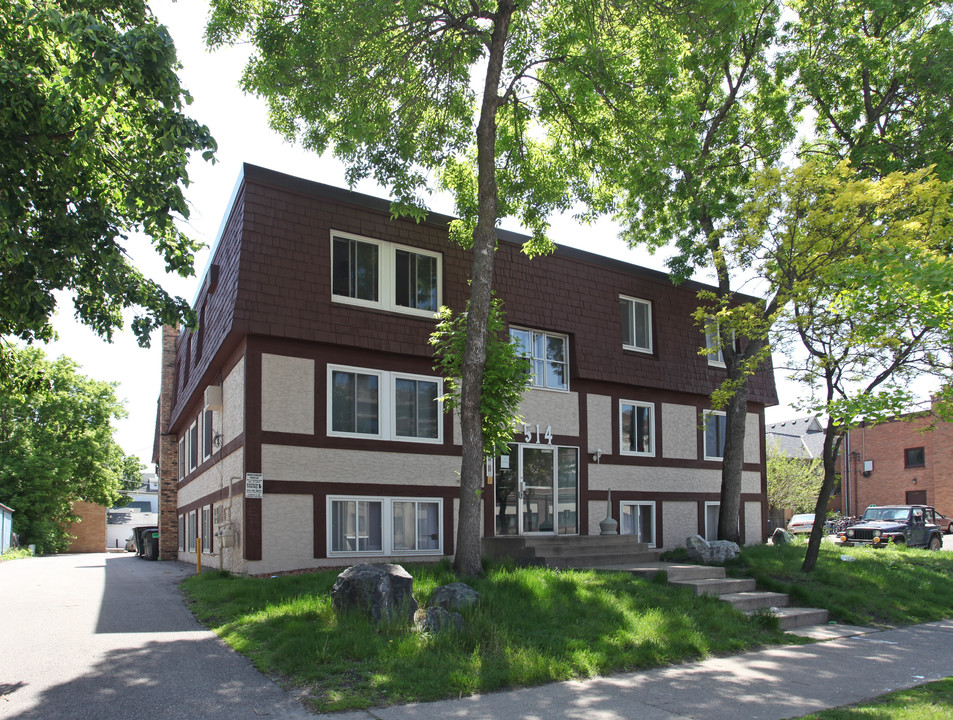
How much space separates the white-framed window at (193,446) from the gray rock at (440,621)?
14.7m

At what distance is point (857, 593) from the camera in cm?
1369

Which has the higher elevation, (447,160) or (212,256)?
(447,160)

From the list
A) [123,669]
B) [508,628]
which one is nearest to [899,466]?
[508,628]

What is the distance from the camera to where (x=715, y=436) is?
73.0ft

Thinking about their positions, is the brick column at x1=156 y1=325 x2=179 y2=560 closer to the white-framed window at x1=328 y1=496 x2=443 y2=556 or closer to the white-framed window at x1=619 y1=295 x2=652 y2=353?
the white-framed window at x1=328 y1=496 x2=443 y2=556

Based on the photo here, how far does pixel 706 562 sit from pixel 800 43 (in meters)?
13.3

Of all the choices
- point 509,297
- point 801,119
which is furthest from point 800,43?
point 509,297

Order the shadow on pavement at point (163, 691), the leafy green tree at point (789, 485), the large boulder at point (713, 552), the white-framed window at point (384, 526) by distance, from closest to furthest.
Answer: the shadow on pavement at point (163, 691)
the white-framed window at point (384, 526)
the large boulder at point (713, 552)
the leafy green tree at point (789, 485)

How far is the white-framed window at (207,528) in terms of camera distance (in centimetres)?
1871

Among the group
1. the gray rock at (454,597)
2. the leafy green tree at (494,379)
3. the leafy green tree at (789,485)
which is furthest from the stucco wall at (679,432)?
the leafy green tree at (789,485)

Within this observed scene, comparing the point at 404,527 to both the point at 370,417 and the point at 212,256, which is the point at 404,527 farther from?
the point at 212,256

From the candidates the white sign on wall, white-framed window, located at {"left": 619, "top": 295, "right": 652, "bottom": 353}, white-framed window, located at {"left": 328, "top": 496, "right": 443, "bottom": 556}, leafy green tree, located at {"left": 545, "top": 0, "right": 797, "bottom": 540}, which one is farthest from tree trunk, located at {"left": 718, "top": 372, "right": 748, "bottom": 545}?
the white sign on wall

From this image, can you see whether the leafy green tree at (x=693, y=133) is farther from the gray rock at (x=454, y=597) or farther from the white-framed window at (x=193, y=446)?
the white-framed window at (x=193, y=446)

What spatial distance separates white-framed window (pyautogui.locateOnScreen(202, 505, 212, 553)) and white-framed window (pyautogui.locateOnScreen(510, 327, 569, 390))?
27.1 feet
